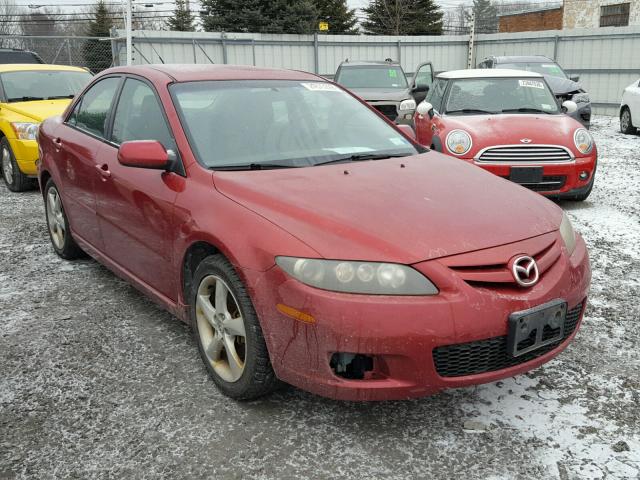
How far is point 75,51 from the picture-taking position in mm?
18141

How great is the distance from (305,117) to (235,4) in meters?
25.0

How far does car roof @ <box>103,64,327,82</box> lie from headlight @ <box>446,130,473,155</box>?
2.95 m

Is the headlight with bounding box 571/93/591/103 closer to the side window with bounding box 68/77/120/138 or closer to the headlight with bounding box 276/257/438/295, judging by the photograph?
the side window with bounding box 68/77/120/138

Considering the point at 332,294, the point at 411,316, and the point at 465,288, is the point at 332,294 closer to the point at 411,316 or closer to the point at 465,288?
the point at 411,316

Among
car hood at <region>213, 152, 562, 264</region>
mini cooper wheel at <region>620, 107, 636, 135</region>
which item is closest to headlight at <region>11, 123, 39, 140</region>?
car hood at <region>213, 152, 562, 264</region>

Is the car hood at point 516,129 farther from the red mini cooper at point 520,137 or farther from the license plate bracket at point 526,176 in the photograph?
the license plate bracket at point 526,176

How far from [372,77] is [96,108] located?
440 inches

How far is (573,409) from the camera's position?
282 centimetres

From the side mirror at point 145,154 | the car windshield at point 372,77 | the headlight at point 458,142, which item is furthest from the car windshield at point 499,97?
the car windshield at point 372,77

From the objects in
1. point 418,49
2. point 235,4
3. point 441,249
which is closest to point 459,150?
point 441,249

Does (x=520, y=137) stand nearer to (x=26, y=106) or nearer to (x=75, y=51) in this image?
(x=26, y=106)

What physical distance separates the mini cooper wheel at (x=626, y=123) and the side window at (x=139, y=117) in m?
11.7

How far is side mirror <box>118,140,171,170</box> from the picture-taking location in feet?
10.2

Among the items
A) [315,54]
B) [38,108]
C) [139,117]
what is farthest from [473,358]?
[315,54]
